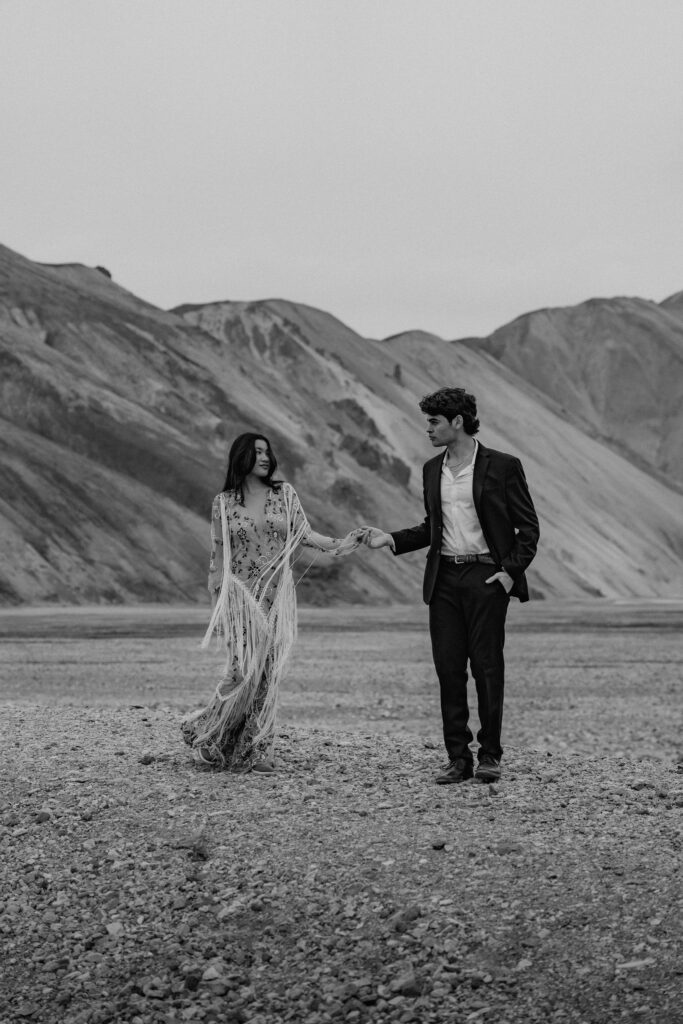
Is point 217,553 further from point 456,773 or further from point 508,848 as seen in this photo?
point 508,848

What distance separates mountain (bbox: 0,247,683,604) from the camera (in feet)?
178

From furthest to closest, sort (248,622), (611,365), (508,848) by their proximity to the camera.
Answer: (611,365) → (248,622) → (508,848)

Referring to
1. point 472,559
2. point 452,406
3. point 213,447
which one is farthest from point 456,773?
point 213,447

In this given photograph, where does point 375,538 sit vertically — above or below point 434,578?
above

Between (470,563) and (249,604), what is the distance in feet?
4.60

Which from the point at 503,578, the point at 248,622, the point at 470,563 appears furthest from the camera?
the point at 248,622

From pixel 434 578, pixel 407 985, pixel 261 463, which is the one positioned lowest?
pixel 407 985

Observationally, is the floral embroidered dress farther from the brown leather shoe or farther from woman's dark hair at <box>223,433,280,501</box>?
the brown leather shoe

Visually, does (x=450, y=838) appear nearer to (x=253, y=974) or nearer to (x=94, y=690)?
(x=253, y=974)

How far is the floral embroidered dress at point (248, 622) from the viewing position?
8.53 m

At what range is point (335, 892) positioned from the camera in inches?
238

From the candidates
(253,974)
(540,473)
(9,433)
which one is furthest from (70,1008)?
(540,473)

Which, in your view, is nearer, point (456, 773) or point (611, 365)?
point (456, 773)

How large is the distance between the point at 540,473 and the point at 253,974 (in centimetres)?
8661
